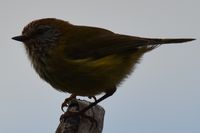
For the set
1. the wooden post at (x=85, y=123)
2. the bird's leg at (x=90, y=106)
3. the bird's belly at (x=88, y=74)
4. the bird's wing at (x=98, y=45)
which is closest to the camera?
the wooden post at (x=85, y=123)

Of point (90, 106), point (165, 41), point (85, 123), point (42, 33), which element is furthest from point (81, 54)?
point (85, 123)

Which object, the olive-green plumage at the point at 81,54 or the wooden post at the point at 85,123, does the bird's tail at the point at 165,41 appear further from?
the wooden post at the point at 85,123

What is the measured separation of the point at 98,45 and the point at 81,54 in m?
0.27

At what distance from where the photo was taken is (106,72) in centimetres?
634

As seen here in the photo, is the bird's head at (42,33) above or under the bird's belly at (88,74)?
above

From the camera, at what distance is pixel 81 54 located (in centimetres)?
646

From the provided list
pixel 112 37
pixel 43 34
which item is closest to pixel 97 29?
pixel 112 37

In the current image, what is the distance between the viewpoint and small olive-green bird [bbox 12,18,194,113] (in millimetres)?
6203

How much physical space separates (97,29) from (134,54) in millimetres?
648

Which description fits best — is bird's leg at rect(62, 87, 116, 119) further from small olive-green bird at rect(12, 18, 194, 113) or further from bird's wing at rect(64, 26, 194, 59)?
bird's wing at rect(64, 26, 194, 59)

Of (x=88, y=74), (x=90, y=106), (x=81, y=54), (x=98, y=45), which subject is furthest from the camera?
(x=98, y=45)

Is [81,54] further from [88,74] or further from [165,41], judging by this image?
[165,41]

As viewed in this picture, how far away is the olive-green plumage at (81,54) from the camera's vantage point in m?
6.20

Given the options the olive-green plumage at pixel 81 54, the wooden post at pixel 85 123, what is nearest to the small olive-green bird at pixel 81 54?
the olive-green plumage at pixel 81 54
